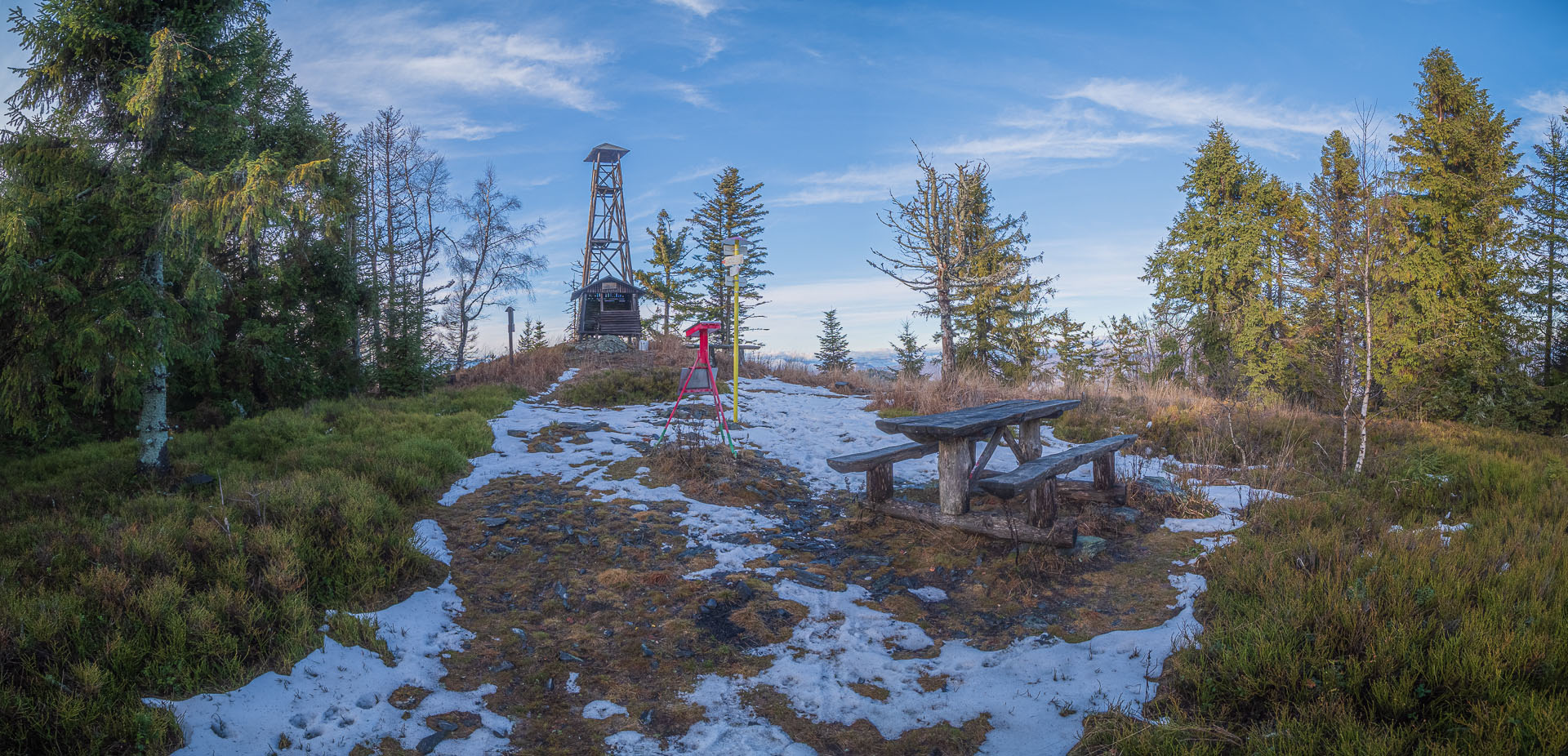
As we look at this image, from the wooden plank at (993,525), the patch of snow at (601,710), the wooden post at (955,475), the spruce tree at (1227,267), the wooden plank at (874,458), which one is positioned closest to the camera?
the patch of snow at (601,710)

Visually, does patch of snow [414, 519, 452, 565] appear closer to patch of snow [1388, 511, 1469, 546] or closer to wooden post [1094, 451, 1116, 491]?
wooden post [1094, 451, 1116, 491]

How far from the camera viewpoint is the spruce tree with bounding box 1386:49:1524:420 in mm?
15672

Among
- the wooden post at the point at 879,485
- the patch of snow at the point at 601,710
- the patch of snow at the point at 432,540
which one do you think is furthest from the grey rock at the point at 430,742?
the wooden post at the point at 879,485

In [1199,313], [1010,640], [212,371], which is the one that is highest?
[1199,313]

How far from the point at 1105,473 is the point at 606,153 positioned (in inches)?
889

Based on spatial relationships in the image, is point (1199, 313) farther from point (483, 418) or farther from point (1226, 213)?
point (483, 418)

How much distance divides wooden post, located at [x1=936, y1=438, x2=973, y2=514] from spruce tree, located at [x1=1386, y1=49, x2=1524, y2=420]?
16.2m

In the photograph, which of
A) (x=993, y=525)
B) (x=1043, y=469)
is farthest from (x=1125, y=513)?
(x=993, y=525)

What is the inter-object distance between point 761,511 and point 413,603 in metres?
3.36

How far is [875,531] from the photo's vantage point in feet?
20.5

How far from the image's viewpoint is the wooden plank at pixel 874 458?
20.7 ft

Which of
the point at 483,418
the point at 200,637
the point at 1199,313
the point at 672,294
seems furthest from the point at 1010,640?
the point at 672,294

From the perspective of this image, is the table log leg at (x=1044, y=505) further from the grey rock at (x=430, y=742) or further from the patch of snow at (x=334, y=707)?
the grey rock at (x=430, y=742)

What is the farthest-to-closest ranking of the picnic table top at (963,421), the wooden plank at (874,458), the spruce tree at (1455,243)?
the spruce tree at (1455,243) → the wooden plank at (874,458) → the picnic table top at (963,421)
